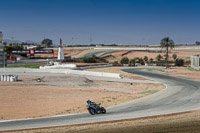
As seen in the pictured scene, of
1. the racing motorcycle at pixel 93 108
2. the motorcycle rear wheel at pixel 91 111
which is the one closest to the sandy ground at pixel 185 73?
the racing motorcycle at pixel 93 108

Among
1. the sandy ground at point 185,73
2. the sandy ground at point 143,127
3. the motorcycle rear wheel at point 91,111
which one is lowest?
the sandy ground at point 143,127

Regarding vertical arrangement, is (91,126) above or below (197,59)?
below

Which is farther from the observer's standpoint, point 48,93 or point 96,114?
point 48,93

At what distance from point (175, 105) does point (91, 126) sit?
10.3 metres

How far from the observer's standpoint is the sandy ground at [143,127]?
16266 mm

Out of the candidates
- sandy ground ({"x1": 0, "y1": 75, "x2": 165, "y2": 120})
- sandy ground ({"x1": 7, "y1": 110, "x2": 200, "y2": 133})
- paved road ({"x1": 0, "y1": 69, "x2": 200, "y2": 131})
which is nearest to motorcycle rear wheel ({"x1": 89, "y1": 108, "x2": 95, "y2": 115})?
paved road ({"x1": 0, "y1": 69, "x2": 200, "y2": 131})

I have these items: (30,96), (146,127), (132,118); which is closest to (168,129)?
(146,127)

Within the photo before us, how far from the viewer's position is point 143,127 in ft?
55.6

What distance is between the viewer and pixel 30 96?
29484mm

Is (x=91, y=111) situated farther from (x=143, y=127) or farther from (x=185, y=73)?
(x=185, y=73)

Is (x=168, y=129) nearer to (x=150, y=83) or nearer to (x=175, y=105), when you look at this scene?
(x=175, y=105)

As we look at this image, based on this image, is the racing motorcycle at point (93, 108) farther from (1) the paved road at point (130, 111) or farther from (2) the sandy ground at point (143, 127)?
(2) the sandy ground at point (143, 127)

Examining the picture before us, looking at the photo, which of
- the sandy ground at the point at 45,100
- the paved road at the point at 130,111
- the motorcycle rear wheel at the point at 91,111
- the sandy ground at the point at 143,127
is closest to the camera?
the sandy ground at the point at 143,127

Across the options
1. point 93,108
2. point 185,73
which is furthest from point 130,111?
point 185,73
